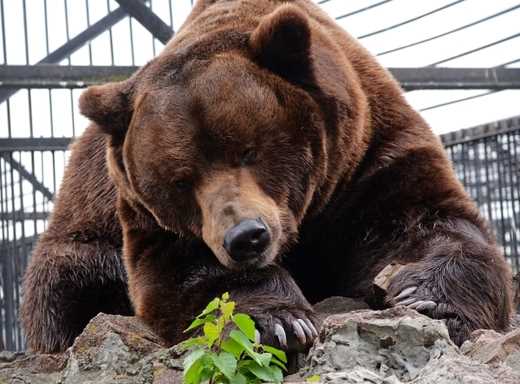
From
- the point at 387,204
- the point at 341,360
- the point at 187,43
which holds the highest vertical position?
the point at 187,43

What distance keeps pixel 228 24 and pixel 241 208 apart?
1155 millimetres

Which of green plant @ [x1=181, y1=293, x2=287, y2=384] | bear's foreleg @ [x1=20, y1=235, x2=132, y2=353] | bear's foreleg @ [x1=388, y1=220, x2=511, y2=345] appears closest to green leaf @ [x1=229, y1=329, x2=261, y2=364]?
green plant @ [x1=181, y1=293, x2=287, y2=384]

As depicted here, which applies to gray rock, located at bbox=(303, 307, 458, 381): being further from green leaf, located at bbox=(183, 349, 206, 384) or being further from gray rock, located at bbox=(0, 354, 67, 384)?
gray rock, located at bbox=(0, 354, 67, 384)

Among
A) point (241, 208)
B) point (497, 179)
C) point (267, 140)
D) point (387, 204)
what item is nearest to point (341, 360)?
point (241, 208)

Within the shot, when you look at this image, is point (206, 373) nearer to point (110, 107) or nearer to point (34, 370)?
point (34, 370)

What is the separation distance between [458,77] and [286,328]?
479cm

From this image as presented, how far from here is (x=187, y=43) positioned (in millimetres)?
4598

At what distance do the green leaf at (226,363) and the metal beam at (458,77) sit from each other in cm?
541

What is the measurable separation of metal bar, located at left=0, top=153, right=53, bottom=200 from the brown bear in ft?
12.3

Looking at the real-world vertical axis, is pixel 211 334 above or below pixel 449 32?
below

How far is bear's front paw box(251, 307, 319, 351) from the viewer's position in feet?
11.8

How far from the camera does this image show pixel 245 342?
2.91m

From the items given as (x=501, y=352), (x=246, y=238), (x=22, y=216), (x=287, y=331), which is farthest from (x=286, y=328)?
(x=22, y=216)

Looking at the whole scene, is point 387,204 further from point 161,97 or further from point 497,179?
point 497,179
